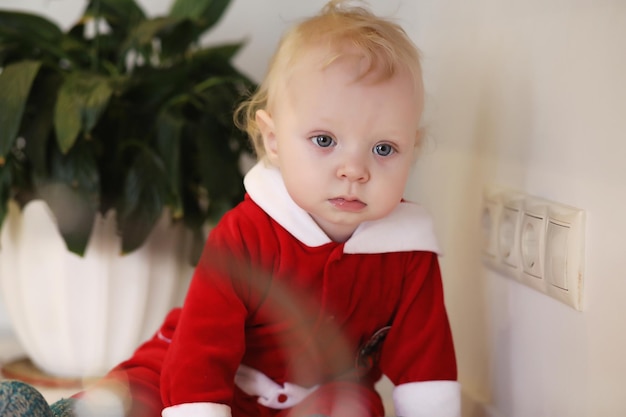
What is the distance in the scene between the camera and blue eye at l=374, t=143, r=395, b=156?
91 cm

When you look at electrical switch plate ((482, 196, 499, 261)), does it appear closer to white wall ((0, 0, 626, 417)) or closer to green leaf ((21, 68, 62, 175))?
white wall ((0, 0, 626, 417))

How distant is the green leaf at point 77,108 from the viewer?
137 centimetres

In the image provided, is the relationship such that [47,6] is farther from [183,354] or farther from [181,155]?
[183,354]

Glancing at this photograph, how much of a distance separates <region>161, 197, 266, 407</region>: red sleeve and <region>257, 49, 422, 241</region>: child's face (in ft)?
0.38

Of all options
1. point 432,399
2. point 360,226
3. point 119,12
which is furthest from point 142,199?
point 432,399

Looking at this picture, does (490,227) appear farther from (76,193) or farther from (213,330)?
(76,193)

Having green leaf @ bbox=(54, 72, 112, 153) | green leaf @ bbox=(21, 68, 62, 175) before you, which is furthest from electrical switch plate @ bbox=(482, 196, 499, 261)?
green leaf @ bbox=(21, 68, 62, 175)

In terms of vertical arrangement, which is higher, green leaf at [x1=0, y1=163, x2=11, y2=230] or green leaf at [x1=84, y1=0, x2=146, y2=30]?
green leaf at [x1=84, y1=0, x2=146, y2=30]

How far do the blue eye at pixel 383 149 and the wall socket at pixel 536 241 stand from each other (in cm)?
20

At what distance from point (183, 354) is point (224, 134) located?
0.69 m

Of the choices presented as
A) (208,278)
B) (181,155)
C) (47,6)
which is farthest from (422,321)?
(47,6)

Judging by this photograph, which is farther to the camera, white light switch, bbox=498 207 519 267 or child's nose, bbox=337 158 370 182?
white light switch, bbox=498 207 519 267

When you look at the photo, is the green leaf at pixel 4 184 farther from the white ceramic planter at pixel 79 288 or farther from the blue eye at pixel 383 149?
the blue eye at pixel 383 149

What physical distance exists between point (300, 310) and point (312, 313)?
0.02 m
